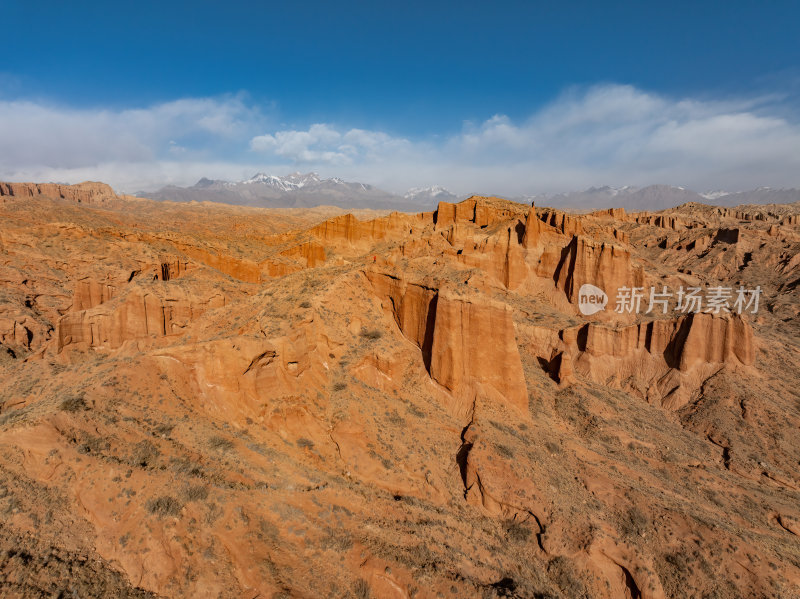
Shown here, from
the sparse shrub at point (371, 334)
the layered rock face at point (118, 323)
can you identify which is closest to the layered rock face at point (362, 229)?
the layered rock face at point (118, 323)

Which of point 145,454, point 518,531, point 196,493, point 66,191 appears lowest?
point 518,531

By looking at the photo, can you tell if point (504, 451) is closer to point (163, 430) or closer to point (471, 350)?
point (471, 350)

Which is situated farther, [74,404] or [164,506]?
[74,404]

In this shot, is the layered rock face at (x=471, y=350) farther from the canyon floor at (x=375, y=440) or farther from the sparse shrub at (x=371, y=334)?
the sparse shrub at (x=371, y=334)

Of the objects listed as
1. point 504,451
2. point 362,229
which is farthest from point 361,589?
point 362,229

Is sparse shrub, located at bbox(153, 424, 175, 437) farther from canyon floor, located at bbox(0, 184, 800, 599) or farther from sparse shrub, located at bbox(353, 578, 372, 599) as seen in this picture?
sparse shrub, located at bbox(353, 578, 372, 599)

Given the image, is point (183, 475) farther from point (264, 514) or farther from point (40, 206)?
point (40, 206)

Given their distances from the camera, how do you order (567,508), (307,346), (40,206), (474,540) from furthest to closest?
(40,206) → (307,346) → (567,508) → (474,540)

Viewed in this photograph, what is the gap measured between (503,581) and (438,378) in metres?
10.1

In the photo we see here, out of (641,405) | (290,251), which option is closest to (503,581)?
(641,405)

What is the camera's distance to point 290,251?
48500 millimetres

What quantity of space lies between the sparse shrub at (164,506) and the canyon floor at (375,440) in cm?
6

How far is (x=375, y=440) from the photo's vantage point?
55.8ft

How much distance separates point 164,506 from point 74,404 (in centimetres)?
535
